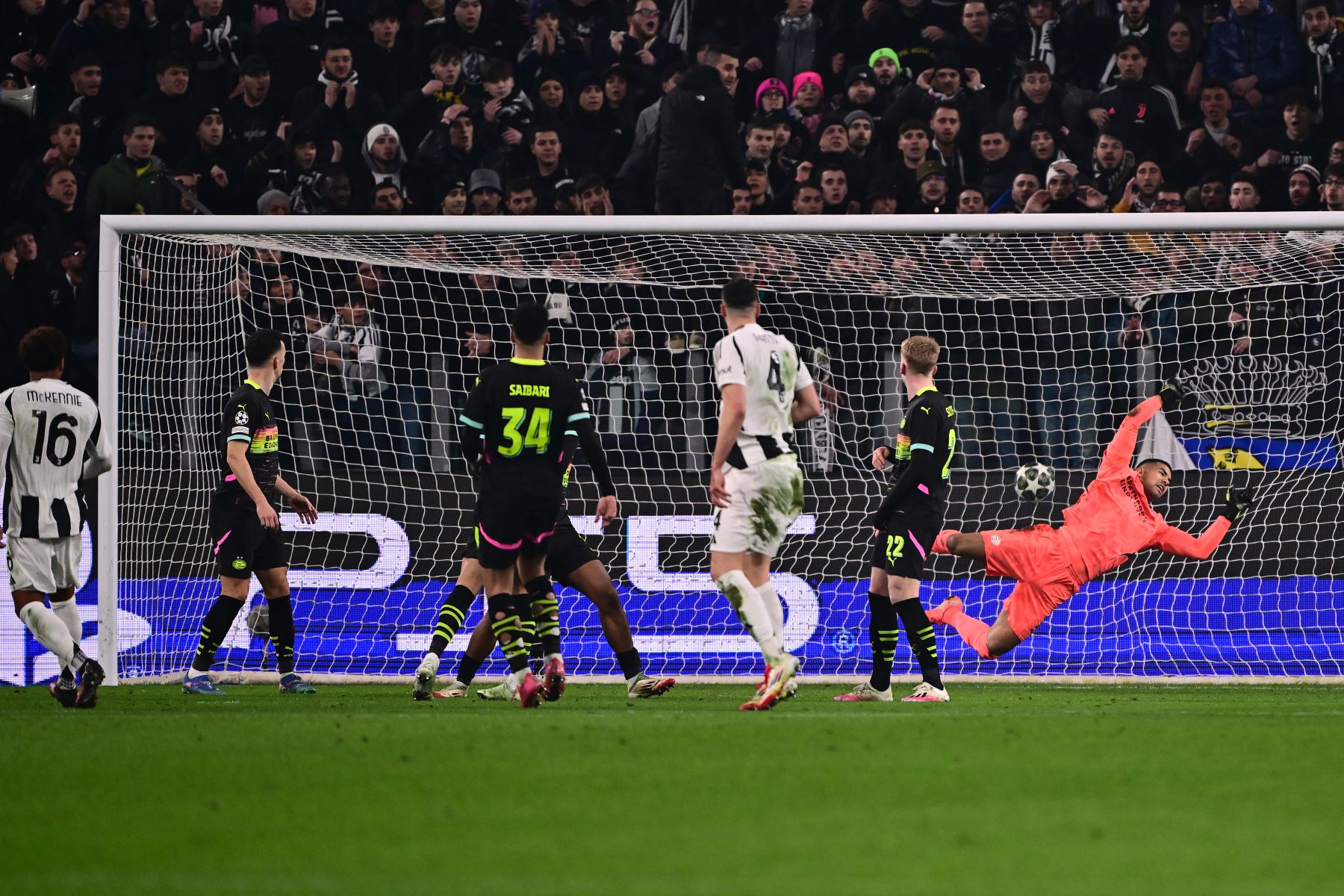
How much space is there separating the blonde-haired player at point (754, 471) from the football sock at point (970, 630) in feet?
7.60

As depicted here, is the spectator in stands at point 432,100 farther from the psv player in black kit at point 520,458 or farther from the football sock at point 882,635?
the football sock at point 882,635

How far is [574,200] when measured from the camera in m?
13.4

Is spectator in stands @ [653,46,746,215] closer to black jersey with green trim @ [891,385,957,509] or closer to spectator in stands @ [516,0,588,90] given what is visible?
spectator in stands @ [516,0,588,90]

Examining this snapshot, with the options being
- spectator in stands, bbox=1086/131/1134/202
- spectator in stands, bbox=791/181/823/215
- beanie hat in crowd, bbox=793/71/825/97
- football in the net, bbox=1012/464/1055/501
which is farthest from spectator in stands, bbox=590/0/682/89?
football in the net, bbox=1012/464/1055/501

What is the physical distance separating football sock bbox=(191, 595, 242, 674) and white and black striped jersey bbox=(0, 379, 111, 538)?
105 cm

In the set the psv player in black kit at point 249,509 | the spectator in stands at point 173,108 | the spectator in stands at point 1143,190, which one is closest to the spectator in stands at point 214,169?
the spectator in stands at point 173,108

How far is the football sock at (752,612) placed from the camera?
790cm

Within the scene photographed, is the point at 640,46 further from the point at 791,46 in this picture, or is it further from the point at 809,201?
the point at 809,201

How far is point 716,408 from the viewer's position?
11680mm

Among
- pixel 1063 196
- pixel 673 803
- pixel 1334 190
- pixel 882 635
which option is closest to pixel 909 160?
pixel 1063 196

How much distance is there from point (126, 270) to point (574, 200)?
3.62m

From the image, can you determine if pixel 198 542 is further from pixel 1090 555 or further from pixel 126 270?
pixel 1090 555

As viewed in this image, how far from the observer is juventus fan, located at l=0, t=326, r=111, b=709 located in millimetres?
8844

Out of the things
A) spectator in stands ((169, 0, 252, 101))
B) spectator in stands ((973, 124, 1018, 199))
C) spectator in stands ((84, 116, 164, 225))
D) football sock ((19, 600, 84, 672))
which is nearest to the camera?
football sock ((19, 600, 84, 672))
